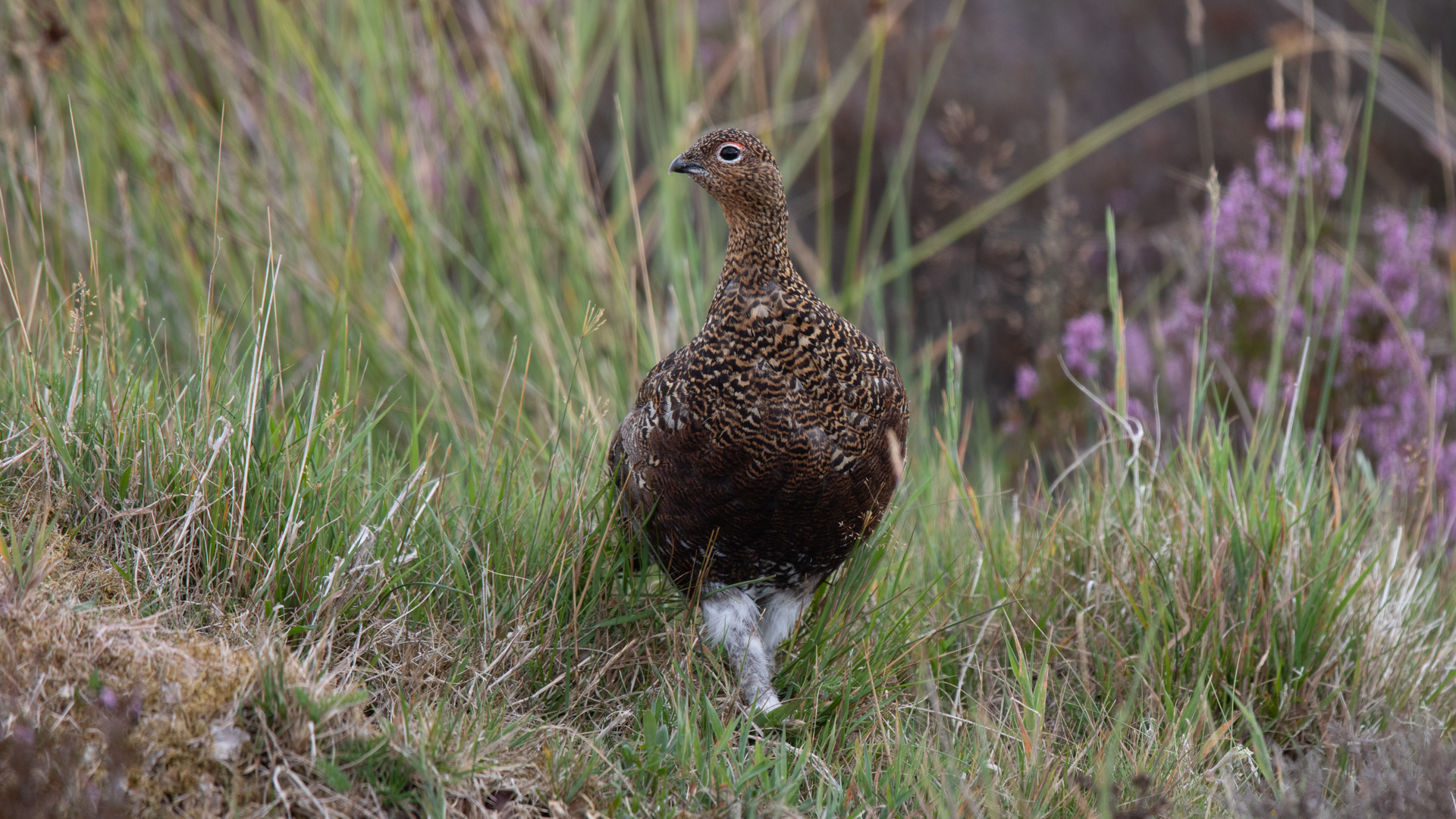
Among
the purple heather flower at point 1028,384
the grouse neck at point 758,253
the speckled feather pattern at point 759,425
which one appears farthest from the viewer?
the purple heather flower at point 1028,384

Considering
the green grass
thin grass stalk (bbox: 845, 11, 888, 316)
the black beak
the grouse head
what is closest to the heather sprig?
the green grass

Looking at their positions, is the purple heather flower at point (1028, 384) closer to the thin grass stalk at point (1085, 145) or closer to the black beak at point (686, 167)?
the thin grass stalk at point (1085, 145)

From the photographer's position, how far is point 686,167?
285 cm

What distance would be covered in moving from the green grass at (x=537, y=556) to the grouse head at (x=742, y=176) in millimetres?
449

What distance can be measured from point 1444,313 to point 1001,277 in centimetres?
257

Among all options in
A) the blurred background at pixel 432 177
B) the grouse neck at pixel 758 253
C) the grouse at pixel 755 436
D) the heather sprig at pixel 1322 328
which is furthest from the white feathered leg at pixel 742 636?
the heather sprig at pixel 1322 328

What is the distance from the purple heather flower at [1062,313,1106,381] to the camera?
4328mm

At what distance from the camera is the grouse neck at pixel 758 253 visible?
8.85ft

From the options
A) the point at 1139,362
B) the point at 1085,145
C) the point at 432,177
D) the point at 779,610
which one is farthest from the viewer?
the point at 1139,362

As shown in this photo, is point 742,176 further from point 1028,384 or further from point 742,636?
point 1028,384

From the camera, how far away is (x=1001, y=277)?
23.8 ft

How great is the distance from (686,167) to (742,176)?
0.17 metres

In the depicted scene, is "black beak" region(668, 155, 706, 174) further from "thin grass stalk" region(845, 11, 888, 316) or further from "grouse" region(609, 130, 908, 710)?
"thin grass stalk" region(845, 11, 888, 316)

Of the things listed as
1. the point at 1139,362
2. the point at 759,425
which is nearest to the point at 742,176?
the point at 759,425
